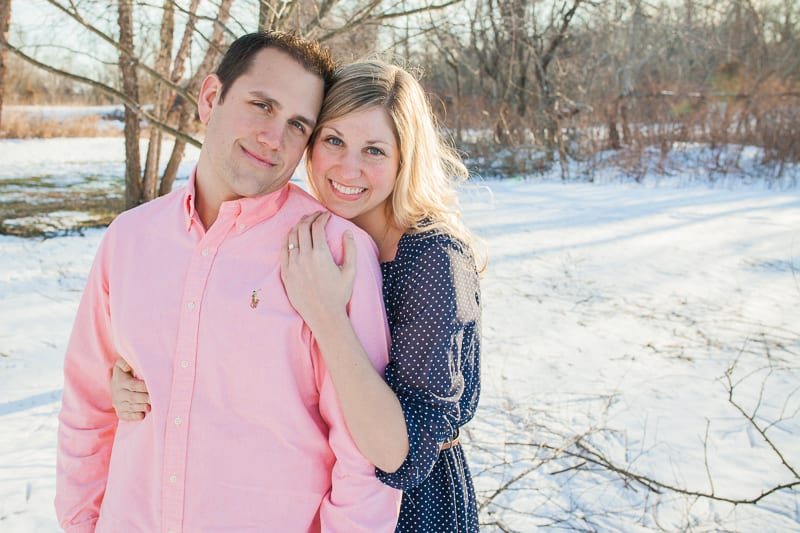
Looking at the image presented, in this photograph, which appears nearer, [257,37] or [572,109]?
[257,37]

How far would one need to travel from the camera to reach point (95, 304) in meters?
1.53

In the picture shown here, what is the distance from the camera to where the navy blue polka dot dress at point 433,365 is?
1.34m

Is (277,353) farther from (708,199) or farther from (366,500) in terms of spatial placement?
(708,199)

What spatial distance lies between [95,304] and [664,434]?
3.36 meters

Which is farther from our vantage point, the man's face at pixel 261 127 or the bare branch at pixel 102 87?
the bare branch at pixel 102 87

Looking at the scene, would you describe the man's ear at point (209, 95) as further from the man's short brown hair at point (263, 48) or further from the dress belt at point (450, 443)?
the dress belt at point (450, 443)

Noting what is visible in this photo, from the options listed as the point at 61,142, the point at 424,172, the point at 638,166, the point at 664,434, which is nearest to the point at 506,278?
the point at 664,434

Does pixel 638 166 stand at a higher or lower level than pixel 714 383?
higher

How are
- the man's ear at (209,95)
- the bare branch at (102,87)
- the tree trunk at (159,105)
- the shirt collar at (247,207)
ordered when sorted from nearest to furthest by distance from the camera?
1. the shirt collar at (247,207)
2. the man's ear at (209,95)
3. the bare branch at (102,87)
4. the tree trunk at (159,105)

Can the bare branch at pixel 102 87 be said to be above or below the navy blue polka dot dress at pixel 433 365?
above

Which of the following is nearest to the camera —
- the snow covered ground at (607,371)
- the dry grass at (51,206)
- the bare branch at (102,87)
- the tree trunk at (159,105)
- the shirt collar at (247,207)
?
the shirt collar at (247,207)

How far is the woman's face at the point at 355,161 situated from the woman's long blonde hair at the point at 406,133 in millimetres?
19

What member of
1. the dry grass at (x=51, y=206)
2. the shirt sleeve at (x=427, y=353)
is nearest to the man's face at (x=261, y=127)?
the shirt sleeve at (x=427, y=353)

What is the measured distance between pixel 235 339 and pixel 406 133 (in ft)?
2.27
